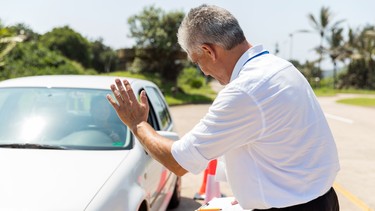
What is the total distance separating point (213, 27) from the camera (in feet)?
6.23

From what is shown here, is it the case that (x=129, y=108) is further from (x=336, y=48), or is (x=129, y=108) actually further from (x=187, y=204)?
(x=336, y=48)

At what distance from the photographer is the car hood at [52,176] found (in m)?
2.58

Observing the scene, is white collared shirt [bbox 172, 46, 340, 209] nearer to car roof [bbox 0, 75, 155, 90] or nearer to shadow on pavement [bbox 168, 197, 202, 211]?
car roof [bbox 0, 75, 155, 90]

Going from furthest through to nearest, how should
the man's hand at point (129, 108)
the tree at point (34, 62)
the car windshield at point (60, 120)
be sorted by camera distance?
the tree at point (34, 62)
the car windshield at point (60, 120)
the man's hand at point (129, 108)

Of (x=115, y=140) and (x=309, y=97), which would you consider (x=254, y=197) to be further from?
(x=115, y=140)

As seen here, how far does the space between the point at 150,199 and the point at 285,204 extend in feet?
6.49

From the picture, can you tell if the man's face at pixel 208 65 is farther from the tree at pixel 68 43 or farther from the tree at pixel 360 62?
the tree at pixel 68 43

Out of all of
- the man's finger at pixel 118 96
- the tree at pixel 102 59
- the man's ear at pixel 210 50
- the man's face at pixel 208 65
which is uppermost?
the man's ear at pixel 210 50

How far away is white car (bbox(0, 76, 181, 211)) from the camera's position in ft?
8.90

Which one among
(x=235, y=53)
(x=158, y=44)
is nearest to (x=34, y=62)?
(x=158, y=44)

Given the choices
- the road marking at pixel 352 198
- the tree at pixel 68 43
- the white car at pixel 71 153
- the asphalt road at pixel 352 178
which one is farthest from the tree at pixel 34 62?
the tree at pixel 68 43

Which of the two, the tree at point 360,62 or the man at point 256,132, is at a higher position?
the man at point 256,132

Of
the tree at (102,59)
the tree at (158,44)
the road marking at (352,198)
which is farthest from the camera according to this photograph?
the tree at (102,59)

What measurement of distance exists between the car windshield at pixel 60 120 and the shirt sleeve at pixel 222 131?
1.93m
